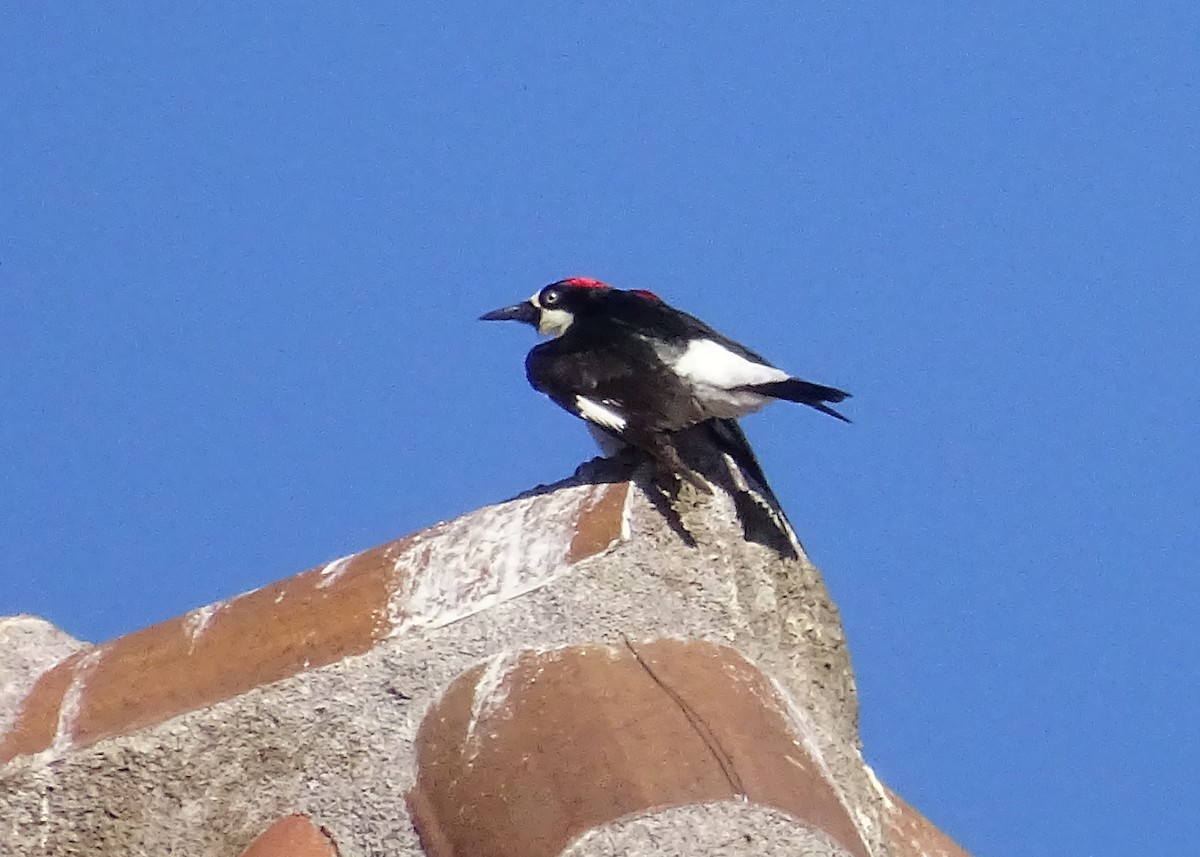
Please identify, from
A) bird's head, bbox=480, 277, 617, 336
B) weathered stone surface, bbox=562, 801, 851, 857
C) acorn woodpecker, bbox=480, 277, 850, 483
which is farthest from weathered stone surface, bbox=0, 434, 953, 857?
bird's head, bbox=480, 277, 617, 336

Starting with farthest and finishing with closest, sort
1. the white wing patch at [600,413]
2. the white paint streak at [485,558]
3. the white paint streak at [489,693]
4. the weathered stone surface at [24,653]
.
Result: 1. the white wing patch at [600,413]
2. the weathered stone surface at [24,653]
3. the white paint streak at [485,558]
4. the white paint streak at [489,693]

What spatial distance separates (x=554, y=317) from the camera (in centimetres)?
336

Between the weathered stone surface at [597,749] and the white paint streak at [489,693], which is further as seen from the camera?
the white paint streak at [489,693]

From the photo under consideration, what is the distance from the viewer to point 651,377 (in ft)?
8.18

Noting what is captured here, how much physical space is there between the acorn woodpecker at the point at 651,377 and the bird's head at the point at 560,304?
0.27 meters

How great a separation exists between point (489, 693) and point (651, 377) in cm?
97

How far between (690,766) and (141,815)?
0.67 m

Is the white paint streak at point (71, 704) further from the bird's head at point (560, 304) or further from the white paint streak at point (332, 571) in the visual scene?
the bird's head at point (560, 304)

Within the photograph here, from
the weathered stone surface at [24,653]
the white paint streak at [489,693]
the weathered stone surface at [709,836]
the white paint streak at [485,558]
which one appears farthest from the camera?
the weathered stone surface at [24,653]

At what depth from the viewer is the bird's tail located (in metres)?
2.52

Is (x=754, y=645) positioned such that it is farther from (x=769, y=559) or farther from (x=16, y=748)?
(x=16, y=748)

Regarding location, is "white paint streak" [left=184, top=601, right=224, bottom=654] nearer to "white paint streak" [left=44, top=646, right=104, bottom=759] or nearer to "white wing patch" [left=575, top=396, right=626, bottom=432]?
"white paint streak" [left=44, top=646, right=104, bottom=759]

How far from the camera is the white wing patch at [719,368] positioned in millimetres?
2576

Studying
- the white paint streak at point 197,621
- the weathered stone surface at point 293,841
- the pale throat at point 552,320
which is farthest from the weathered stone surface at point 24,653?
the pale throat at point 552,320
